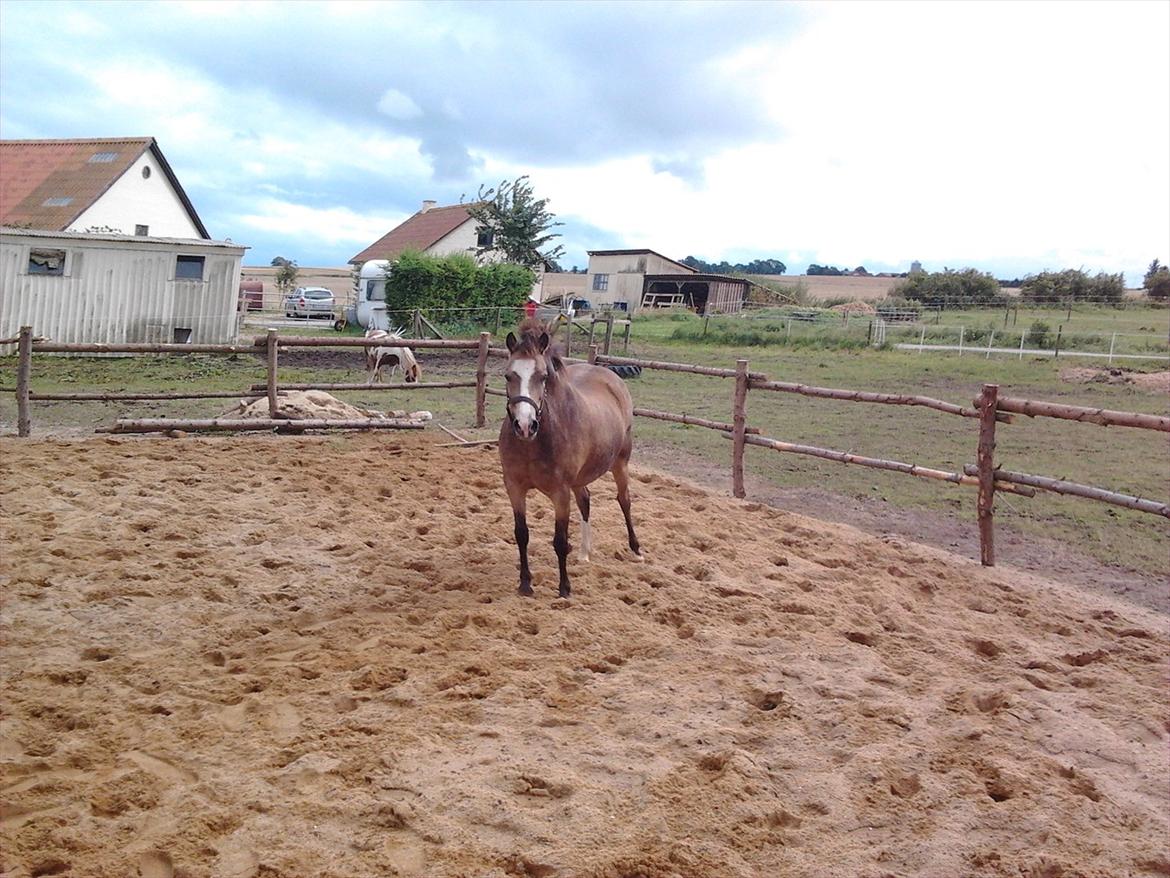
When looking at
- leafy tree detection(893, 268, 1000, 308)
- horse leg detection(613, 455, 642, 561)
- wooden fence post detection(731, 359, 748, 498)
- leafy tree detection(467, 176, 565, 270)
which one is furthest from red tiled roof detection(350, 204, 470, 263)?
horse leg detection(613, 455, 642, 561)

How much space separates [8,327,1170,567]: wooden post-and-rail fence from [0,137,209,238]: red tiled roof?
577 inches

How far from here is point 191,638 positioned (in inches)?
168

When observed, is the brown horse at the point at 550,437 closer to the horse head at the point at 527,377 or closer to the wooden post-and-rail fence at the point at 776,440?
the horse head at the point at 527,377

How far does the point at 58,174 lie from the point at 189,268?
8153 mm

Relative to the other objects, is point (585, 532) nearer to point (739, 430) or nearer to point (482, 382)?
point (739, 430)

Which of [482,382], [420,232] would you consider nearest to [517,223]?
[420,232]

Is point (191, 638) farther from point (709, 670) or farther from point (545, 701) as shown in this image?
point (709, 670)

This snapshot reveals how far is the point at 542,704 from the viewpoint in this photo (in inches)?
143

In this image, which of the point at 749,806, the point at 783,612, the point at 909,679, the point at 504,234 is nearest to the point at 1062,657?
the point at 909,679

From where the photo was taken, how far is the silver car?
1125 inches

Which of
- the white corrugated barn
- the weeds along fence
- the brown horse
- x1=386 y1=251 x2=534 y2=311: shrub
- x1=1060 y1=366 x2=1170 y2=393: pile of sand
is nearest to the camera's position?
the brown horse

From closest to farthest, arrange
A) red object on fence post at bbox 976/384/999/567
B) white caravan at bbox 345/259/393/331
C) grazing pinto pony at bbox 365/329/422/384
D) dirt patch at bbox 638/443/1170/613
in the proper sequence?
dirt patch at bbox 638/443/1170/613
red object on fence post at bbox 976/384/999/567
grazing pinto pony at bbox 365/329/422/384
white caravan at bbox 345/259/393/331

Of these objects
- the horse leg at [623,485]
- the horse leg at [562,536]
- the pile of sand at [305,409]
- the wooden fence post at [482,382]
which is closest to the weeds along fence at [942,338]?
the wooden fence post at [482,382]

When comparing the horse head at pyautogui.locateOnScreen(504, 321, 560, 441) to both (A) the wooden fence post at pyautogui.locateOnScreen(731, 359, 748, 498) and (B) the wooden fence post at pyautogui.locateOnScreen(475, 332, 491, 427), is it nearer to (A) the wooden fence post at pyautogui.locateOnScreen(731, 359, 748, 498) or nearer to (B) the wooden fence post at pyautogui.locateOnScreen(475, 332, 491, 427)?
(A) the wooden fence post at pyautogui.locateOnScreen(731, 359, 748, 498)
